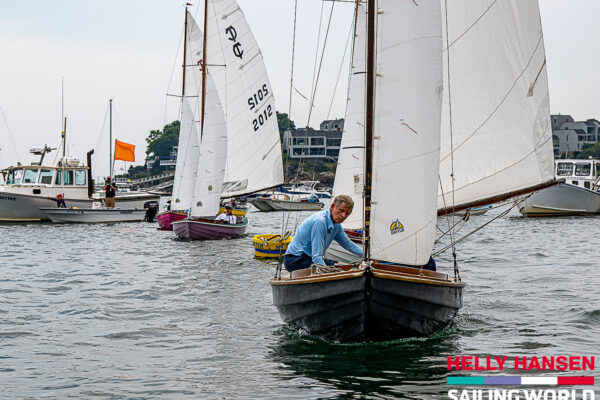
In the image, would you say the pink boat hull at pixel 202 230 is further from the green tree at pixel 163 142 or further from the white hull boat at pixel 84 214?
the green tree at pixel 163 142

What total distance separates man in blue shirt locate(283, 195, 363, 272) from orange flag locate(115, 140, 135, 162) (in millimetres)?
42797

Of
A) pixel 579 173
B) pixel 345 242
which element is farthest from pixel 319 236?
pixel 579 173

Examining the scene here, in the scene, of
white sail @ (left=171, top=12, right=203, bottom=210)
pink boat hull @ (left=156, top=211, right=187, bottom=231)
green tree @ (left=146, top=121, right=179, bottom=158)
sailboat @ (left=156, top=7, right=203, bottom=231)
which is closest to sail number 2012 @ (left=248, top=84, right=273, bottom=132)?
white sail @ (left=171, top=12, right=203, bottom=210)

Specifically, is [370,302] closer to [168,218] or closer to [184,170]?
[184,170]

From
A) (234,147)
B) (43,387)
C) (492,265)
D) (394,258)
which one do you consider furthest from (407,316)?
(234,147)

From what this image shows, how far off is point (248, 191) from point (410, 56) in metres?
26.3

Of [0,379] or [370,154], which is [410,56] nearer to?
[370,154]

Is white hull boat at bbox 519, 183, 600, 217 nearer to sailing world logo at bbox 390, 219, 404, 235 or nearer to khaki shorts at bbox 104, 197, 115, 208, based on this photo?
khaki shorts at bbox 104, 197, 115, 208

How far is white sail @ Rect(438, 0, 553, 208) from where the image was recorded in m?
13.3

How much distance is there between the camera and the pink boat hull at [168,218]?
3625cm

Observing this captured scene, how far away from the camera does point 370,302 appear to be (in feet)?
31.4

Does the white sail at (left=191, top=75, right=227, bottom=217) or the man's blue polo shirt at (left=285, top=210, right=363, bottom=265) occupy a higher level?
the white sail at (left=191, top=75, right=227, bottom=217)

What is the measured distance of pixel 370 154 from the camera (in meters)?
10.4

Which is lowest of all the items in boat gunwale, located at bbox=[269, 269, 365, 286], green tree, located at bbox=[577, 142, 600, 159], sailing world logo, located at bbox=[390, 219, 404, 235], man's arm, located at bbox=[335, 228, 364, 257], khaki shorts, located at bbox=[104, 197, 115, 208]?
boat gunwale, located at bbox=[269, 269, 365, 286]
